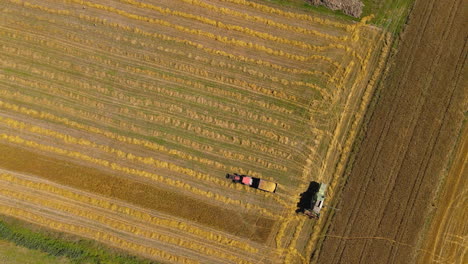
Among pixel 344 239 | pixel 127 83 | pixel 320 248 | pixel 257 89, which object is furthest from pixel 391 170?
pixel 127 83

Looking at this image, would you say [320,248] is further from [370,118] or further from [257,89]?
[257,89]

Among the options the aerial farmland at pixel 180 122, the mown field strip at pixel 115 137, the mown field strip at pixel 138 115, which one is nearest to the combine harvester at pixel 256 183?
the aerial farmland at pixel 180 122

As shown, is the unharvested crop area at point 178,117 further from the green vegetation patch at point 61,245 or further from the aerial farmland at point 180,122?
the green vegetation patch at point 61,245

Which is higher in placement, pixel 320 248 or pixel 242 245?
pixel 320 248

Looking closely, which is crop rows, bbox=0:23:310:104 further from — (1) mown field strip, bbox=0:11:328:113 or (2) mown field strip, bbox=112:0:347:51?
(2) mown field strip, bbox=112:0:347:51

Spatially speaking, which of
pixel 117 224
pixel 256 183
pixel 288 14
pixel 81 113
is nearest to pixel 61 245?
pixel 117 224

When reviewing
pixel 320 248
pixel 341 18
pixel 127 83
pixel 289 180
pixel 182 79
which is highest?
pixel 341 18

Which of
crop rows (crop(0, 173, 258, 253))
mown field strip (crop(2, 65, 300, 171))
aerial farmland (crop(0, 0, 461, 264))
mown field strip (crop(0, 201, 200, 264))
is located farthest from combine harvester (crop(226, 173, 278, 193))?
mown field strip (crop(0, 201, 200, 264))
